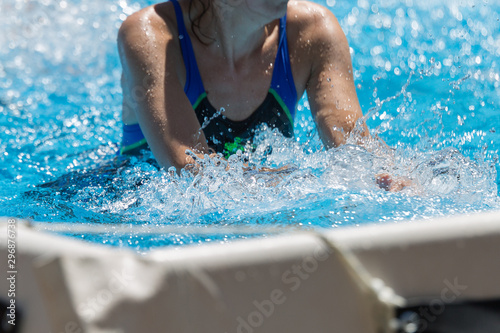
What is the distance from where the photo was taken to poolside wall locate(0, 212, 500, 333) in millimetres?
832

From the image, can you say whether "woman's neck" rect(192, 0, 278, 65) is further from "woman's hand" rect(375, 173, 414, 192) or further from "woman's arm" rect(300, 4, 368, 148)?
"woman's hand" rect(375, 173, 414, 192)

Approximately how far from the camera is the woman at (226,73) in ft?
6.50

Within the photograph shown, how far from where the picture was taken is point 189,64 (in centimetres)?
215

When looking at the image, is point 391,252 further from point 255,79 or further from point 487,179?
point 255,79

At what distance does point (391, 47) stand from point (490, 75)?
2.58 feet

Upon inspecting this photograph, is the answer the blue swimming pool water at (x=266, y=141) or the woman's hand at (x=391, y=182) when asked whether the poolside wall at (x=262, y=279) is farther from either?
the woman's hand at (x=391, y=182)

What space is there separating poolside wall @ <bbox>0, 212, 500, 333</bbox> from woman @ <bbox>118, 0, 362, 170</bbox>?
110cm

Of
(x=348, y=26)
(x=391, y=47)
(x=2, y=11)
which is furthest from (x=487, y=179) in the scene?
(x=2, y=11)

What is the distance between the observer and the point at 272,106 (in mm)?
2291

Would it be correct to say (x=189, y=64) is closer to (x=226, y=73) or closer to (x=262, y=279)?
(x=226, y=73)

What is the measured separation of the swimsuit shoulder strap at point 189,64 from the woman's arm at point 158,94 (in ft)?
0.27

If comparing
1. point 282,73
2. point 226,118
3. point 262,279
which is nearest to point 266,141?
point 226,118

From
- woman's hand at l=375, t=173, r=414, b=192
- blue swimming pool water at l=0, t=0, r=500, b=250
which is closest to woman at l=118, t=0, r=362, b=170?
blue swimming pool water at l=0, t=0, r=500, b=250

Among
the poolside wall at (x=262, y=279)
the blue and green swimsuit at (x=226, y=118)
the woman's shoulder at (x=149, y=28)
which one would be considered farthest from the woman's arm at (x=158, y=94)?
the poolside wall at (x=262, y=279)
